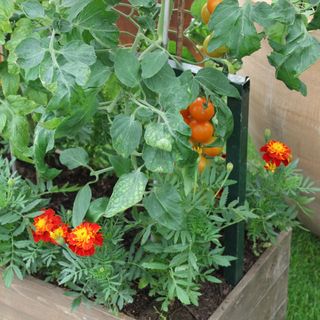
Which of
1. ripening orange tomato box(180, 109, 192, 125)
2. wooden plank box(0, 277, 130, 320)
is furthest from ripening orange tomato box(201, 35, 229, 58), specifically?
wooden plank box(0, 277, 130, 320)

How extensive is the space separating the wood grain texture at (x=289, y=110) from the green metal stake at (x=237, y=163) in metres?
0.34

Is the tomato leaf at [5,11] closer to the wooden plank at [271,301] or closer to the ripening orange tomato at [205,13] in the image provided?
the ripening orange tomato at [205,13]

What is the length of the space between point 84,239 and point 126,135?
0.21 m

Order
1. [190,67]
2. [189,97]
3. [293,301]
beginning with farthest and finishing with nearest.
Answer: [293,301] → [190,67] → [189,97]

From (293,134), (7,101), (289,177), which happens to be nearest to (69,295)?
(7,101)

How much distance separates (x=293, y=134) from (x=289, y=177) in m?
0.24

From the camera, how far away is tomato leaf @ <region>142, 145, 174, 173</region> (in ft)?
3.04

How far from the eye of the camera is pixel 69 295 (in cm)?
118

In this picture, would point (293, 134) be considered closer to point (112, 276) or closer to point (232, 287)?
point (232, 287)

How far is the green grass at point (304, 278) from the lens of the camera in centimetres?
158

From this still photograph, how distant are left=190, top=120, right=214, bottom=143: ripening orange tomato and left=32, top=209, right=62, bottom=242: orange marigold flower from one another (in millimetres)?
303

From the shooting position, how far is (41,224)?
1143 millimetres

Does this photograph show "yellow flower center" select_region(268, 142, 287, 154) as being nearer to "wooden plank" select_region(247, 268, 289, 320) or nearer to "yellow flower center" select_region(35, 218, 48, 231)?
"wooden plank" select_region(247, 268, 289, 320)

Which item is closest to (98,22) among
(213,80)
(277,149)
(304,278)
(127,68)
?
(127,68)
